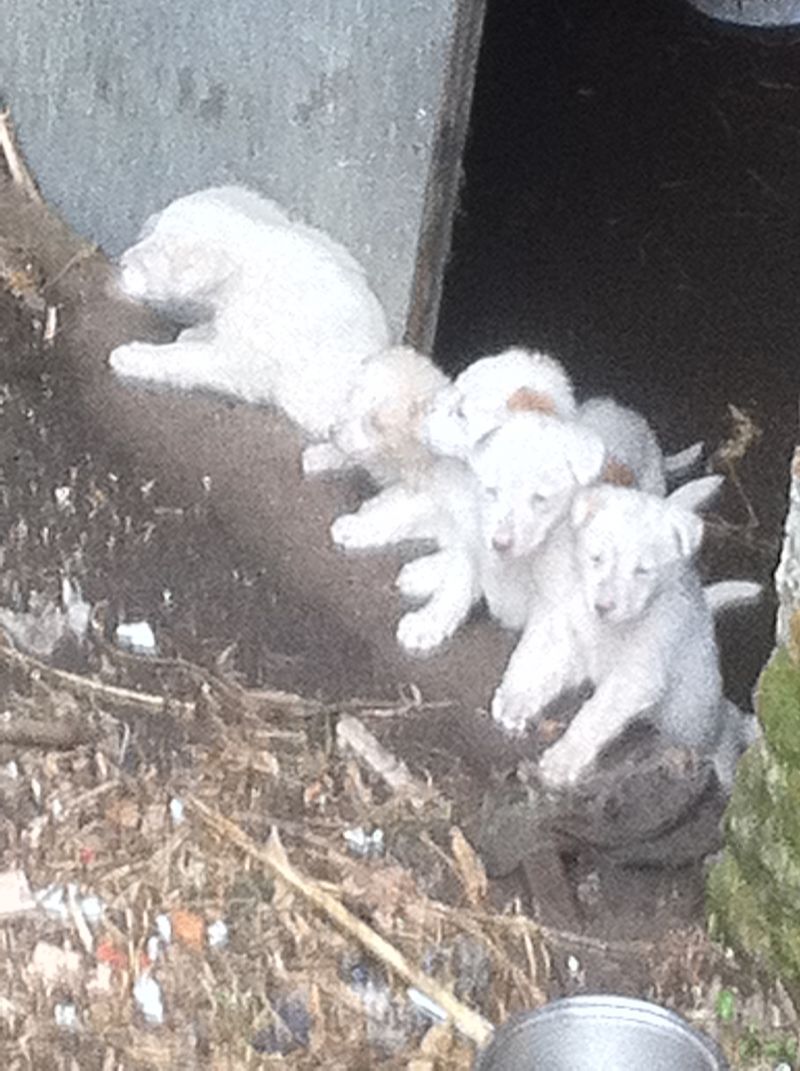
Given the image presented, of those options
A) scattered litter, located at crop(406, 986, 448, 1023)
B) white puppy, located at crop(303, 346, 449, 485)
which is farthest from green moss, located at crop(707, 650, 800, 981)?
white puppy, located at crop(303, 346, 449, 485)

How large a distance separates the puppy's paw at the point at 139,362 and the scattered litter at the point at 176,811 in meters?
1.03

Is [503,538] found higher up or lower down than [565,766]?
higher up

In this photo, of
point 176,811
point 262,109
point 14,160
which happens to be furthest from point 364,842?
point 14,160

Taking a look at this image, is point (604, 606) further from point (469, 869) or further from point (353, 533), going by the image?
point (353, 533)

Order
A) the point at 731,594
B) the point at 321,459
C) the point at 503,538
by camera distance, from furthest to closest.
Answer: the point at 321,459 → the point at 731,594 → the point at 503,538

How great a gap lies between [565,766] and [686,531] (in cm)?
36

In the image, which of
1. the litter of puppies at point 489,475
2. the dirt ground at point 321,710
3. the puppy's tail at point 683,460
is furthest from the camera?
the puppy's tail at point 683,460

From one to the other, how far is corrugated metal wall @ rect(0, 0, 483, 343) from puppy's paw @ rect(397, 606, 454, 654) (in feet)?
2.25

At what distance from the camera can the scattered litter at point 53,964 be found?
2625 millimetres

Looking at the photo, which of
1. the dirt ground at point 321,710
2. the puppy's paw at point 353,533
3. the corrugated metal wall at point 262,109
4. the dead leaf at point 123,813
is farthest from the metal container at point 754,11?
the dead leaf at point 123,813

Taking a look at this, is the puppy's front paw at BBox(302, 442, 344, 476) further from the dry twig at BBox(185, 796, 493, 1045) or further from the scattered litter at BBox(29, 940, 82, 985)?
the scattered litter at BBox(29, 940, 82, 985)

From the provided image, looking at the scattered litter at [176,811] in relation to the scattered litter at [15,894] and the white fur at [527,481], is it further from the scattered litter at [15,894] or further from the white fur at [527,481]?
the white fur at [527,481]

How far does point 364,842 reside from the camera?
2.87 metres

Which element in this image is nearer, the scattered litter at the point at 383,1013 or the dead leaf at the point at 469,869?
the scattered litter at the point at 383,1013
